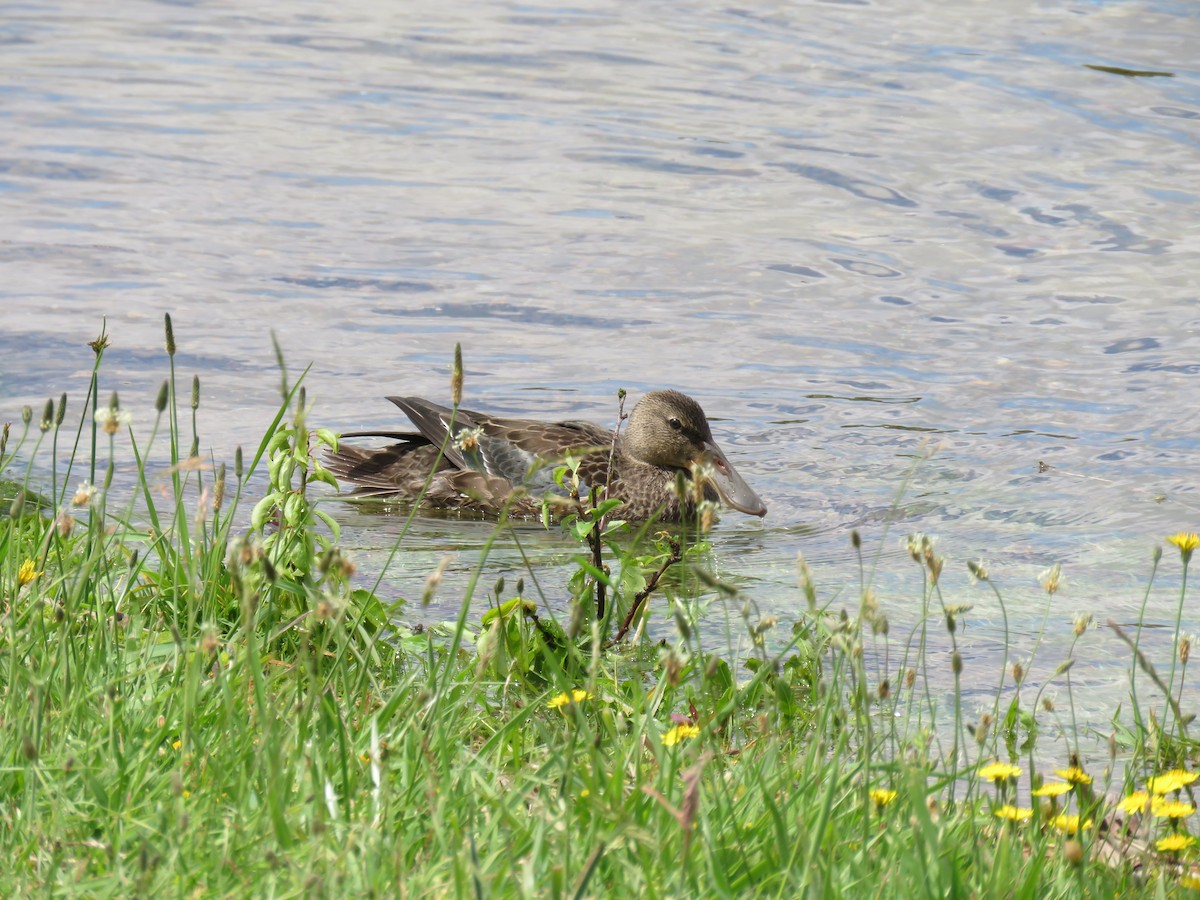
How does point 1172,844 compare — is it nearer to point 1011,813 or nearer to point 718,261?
point 1011,813

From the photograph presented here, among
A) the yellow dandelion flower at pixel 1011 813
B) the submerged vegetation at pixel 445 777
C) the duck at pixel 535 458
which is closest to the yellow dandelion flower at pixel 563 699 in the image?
the submerged vegetation at pixel 445 777

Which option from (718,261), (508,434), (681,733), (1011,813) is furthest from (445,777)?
(718,261)

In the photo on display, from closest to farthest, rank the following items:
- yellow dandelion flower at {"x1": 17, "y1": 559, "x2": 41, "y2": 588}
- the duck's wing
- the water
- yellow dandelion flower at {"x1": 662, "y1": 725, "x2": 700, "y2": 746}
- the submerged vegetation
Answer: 1. the submerged vegetation
2. yellow dandelion flower at {"x1": 662, "y1": 725, "x2": 700, "y2": 746}
3. yellow dandelion flower at {"x1": 17, "y1": 559, "x2": 41, "y2": 588}
4. the water
5. the duck's wing

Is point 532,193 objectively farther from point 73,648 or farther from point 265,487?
point 73,648

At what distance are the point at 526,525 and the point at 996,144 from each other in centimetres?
998

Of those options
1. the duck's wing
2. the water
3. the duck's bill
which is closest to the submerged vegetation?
the water

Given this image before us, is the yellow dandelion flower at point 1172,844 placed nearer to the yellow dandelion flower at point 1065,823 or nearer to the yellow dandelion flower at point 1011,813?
the yellow dandelion flower at point 1065,823

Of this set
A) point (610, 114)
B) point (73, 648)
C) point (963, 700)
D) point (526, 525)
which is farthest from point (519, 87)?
point (73, 648)

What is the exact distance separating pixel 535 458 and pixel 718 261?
5.01m

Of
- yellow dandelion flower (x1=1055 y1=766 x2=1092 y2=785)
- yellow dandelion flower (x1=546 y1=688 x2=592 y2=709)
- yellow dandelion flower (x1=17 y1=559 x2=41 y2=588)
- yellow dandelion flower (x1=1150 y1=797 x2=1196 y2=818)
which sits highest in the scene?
yellow dandelion flower (x1=17 y1=559 x2=41 y2=588)

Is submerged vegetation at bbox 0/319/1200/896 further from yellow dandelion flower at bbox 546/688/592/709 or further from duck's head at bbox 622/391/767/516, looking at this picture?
duck's head at bbox 622/391/767/516

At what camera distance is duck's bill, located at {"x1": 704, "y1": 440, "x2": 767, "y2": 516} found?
8625 mm

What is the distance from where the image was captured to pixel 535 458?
28.8 ft

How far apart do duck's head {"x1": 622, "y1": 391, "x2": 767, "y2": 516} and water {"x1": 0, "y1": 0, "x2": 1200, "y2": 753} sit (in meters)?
0.29
